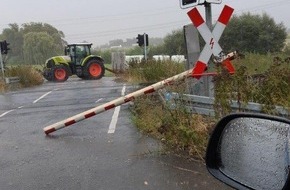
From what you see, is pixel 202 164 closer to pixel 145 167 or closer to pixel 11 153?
pixel 145 167

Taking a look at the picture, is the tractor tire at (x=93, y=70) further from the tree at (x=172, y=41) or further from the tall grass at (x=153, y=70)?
the tree at (x=172, y=41)

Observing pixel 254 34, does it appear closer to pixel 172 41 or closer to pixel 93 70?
pixel 172 41

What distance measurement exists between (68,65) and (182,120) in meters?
22.8

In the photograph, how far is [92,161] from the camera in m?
5.70

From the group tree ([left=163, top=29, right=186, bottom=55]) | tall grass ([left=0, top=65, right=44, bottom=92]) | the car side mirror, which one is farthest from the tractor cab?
tree ([left=163, top=29, right=186, bottom=55])

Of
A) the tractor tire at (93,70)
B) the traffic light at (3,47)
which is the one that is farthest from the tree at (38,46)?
the traffic light at (3,47)

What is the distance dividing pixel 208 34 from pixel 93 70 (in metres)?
21.2

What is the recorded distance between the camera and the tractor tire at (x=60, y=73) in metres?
27.4

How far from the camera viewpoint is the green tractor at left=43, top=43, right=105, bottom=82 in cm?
2734

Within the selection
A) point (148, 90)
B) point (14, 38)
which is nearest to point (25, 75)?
point (148, 90)

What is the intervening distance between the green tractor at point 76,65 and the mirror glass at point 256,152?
2550cm

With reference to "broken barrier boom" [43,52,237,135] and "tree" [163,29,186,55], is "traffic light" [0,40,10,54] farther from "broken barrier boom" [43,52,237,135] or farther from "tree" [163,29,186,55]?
"tree" [163,29,186,55]

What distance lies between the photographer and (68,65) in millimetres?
27844

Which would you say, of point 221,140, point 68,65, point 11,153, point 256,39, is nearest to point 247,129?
point 221,140
